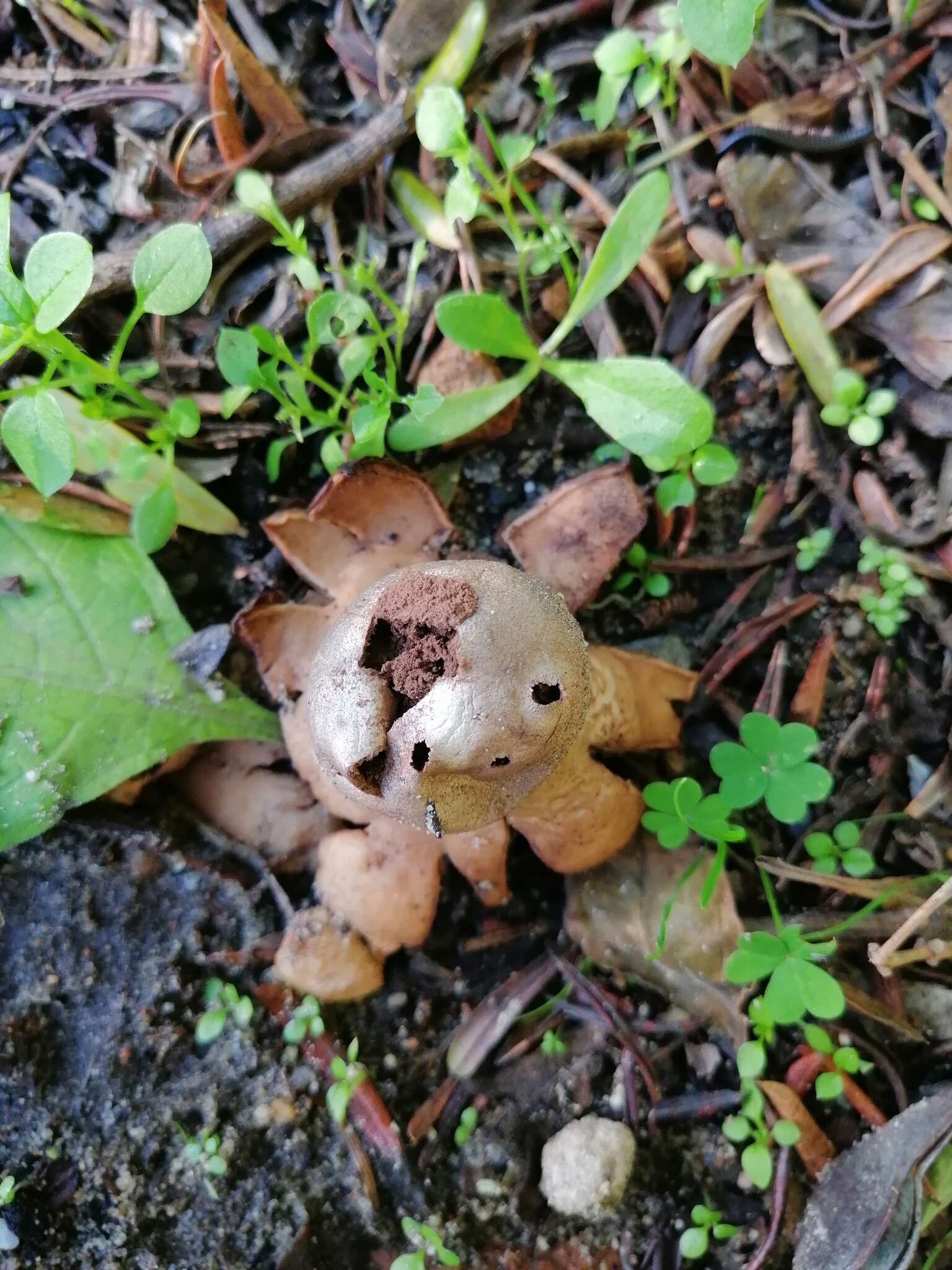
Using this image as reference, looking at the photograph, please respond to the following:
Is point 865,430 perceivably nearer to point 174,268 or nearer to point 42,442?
point 174,268

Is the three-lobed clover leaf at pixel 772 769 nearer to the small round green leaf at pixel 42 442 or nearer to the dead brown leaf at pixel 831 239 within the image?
the dead brown leaf at pixel 831 239

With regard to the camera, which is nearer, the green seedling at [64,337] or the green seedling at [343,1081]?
the green seedling at [64,337]

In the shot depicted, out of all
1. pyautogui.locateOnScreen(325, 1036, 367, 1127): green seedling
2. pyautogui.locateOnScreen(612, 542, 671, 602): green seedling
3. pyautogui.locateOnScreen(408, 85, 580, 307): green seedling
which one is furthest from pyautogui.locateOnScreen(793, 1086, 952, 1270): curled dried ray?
pyautogui.locateOnScreen(408, 85, 580, 307): green seedling

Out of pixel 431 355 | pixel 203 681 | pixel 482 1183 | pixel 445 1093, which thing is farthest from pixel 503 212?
pixel 482 1183

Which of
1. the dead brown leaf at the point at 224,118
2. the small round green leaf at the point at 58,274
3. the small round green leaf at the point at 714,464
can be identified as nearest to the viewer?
the small round green leaf at the point at 58,274

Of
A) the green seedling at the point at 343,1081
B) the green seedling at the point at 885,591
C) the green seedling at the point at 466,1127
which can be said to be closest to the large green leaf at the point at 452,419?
the green seedling at the point at 885,591

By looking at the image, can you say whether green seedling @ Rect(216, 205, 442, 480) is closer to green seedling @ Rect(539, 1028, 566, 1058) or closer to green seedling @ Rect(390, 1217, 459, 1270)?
green seedling @ Rect(539, 1028, 566, 1058)

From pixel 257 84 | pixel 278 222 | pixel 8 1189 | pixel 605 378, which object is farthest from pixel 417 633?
pixel 257 84

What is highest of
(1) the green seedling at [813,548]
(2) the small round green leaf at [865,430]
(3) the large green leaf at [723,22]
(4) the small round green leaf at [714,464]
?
(3) the large green leaf at [723,22]
